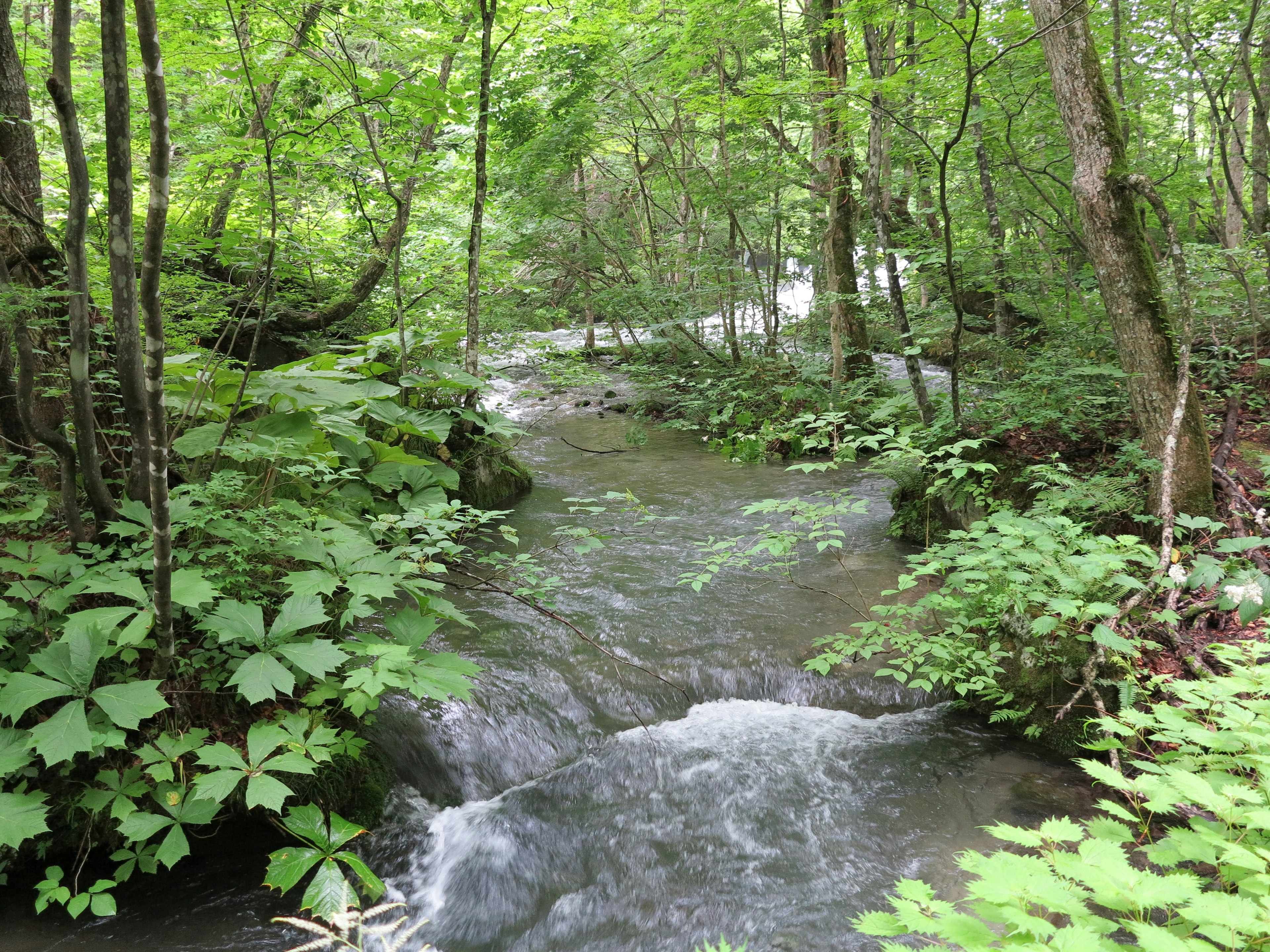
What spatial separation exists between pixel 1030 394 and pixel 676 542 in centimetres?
333

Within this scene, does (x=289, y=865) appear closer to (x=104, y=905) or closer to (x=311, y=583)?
(x=104, y=905)

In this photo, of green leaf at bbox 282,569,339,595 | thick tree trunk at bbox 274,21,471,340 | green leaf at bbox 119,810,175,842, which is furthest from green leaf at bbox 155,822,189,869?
thick tree trunk at bbox 274,21,471,340

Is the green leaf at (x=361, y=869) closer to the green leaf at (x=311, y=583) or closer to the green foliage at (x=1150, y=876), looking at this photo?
the green leaf at (x=311, y=583)

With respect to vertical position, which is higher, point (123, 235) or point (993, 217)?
point (993, 217)

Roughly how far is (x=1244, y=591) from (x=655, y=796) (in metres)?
2.94

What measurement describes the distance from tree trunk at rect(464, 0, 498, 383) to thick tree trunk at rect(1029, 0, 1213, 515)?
416cm

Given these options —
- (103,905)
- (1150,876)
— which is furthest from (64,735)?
(1150,876)

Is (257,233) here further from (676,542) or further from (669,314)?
(669,314)

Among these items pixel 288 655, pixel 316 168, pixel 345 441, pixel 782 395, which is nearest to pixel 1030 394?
pixel 782 395

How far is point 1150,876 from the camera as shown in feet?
4.69

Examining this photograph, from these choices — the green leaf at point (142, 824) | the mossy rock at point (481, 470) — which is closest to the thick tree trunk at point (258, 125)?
the mossy rock at point (481, 470)

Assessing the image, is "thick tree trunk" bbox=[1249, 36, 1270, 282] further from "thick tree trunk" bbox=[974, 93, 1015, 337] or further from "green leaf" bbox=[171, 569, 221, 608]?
"green leaf" bbox=[171, 569, 221, 608]

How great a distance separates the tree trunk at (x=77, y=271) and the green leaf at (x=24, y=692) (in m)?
0.81

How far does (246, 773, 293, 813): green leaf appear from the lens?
6.85 feet
